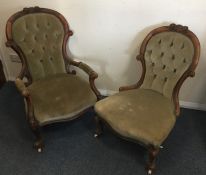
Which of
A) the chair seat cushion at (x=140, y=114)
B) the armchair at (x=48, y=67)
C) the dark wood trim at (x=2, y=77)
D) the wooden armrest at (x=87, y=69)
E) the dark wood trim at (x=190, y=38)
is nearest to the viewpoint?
the chair seat cushion at (x=140, y=114)

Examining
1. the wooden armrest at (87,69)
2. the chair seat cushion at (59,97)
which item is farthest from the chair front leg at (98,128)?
the wooden armrest at (87,69)

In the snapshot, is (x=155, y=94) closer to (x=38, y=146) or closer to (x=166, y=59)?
(x=166, y=59)

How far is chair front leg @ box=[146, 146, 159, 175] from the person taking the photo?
1707mm

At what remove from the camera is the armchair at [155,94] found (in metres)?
1.72

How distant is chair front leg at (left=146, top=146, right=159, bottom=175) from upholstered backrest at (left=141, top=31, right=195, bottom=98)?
0.48 metres

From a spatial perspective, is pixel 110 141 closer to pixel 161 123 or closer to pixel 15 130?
pixel 161 123

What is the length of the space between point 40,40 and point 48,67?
0.24 m

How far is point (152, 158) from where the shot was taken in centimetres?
178

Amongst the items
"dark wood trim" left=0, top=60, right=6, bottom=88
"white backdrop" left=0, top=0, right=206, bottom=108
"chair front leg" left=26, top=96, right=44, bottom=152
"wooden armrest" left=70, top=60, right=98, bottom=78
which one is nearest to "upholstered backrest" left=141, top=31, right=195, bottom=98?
"white backdrop" left=0, top=0, right=206, bottom=108

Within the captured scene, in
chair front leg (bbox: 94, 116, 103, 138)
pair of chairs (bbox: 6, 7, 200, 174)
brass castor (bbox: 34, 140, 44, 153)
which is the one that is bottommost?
brass castor (bbox: 34, 140, 44, 153)

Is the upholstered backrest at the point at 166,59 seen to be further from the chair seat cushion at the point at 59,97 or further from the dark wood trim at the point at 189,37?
the chair seat cushion at the point at 59,97

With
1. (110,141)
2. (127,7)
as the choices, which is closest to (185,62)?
(127,7)

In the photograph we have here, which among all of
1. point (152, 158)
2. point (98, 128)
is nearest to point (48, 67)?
point (98, 128)

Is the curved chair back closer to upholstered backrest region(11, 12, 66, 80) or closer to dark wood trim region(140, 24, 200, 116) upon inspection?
upholstered backrest region(11, 12, 66, 80)
